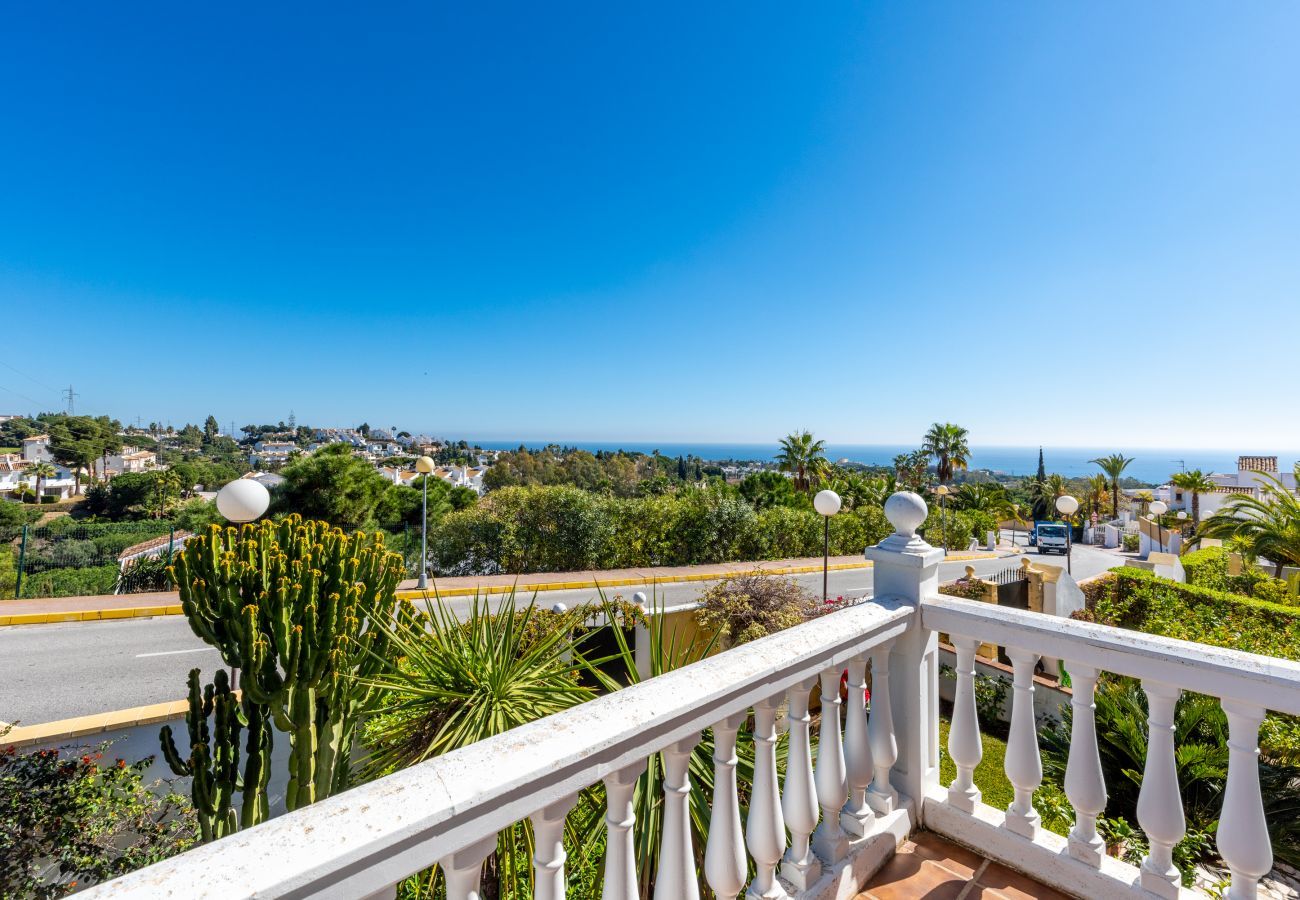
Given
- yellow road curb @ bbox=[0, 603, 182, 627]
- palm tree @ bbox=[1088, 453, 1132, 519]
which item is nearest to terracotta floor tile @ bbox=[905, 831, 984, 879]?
yellow road curb @ bbox=[0, 603, 182, 627]

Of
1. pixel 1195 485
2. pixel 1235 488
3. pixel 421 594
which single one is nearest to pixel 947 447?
pixel 1195 485

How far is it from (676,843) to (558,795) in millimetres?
424

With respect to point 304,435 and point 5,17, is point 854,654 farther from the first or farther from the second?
point 304,435

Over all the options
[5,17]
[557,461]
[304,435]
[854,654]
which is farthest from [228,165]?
[304,435]

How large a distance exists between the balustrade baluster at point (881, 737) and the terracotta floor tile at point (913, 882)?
0.52 feet

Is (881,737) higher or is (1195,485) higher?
(881,737)

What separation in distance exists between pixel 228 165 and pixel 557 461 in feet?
81.3

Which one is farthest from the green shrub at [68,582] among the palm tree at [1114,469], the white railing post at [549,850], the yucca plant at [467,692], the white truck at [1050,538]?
the palm tree at [1114,469]

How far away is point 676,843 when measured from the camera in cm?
108

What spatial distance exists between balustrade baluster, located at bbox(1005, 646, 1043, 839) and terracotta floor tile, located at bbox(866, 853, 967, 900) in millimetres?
258

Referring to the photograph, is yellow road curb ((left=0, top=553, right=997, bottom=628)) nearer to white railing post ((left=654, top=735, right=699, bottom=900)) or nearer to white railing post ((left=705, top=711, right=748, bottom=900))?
white railing post ((left=705, top=711, right=748, bottom=900))

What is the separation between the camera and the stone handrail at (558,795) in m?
0.58

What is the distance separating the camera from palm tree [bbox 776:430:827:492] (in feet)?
77.0

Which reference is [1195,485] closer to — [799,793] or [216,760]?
[799,793]
